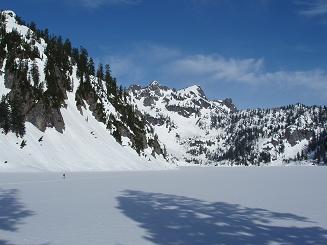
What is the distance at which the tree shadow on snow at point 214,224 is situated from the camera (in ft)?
51.7

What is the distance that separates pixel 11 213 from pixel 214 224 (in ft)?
33.8

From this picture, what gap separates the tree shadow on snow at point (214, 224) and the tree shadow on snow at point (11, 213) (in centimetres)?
534

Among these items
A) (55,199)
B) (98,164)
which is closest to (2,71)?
(98,164)

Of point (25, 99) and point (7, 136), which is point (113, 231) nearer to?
point (7, 136)

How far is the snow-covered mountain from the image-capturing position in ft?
263

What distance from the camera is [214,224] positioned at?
763 inches

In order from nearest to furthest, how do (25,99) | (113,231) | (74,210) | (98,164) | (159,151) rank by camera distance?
(113,231)
(74,210)
(25,99)
(98,164)
(159,151)

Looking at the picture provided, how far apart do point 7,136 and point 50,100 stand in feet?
67.7

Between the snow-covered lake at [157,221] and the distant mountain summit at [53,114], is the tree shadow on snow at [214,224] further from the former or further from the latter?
the distant mountain summit at [53,114]

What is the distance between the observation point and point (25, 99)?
8912 cm

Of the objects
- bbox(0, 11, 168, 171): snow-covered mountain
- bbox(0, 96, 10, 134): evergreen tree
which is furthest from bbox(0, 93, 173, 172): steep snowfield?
bbox(0, 96, 10, 134): evergreen tree

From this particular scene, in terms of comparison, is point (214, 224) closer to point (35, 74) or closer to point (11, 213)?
point (11, 213)

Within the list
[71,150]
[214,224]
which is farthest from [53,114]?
[214,224]

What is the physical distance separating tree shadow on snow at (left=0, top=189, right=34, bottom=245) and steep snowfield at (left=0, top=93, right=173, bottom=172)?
43388mm
